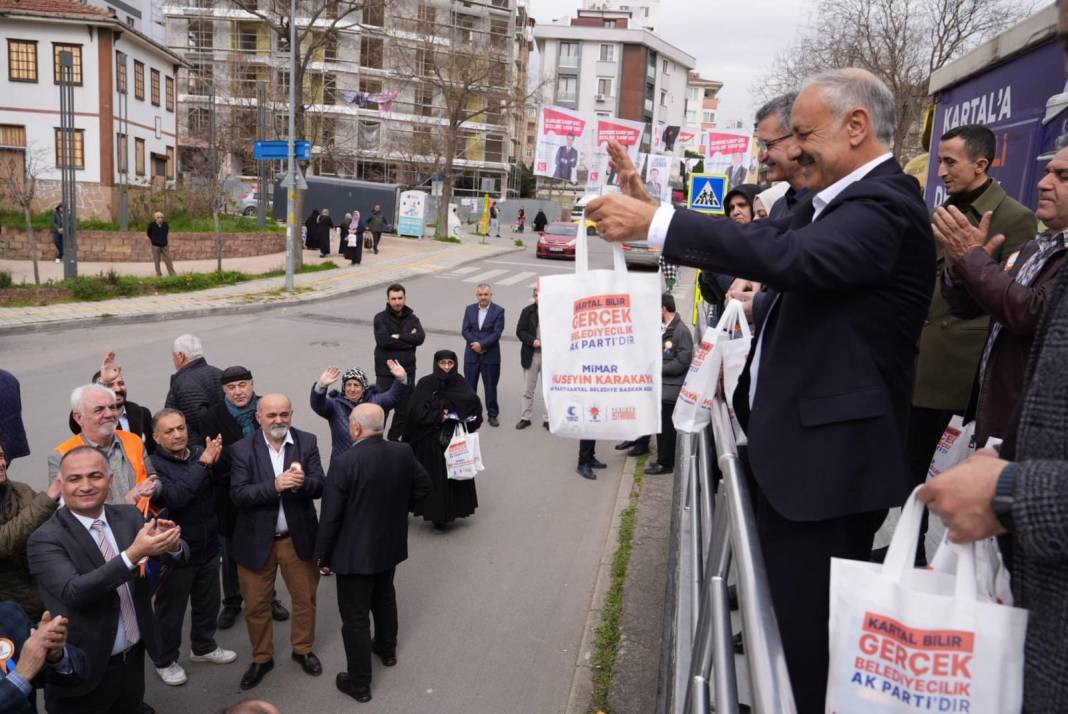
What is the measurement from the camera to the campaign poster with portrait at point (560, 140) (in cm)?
2041

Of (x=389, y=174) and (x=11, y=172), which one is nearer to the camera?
(x=11, y=172)

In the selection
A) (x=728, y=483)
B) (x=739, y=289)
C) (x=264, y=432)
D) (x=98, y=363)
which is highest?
(x=739, y=289)

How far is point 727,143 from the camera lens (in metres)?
20.5

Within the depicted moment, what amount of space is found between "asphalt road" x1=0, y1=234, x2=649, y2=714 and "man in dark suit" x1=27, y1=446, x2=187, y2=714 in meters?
1.07

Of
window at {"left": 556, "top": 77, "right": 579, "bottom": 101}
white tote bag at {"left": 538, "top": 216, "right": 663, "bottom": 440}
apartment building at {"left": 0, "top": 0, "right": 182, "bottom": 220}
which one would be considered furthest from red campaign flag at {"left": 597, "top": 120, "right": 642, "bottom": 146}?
window at {"left": 556, "top": 77, "right": 579, "bottom": 101}

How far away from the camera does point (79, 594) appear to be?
3.91 meters

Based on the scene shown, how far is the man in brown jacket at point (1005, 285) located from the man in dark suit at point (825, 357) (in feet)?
3.07

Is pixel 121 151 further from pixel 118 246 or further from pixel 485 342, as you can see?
pixel 485 342

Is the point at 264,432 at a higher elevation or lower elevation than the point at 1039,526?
lower

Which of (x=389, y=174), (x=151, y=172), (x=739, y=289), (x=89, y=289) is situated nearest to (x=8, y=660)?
(x=739, y=289)

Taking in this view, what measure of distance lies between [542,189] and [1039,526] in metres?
75.0

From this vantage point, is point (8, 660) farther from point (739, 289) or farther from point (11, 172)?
point (11, 172)

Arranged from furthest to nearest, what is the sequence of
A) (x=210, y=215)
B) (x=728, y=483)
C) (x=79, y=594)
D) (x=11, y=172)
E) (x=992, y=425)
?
(x=210, y=215), (x=11, y=172), (x=79, y=594), (x=992, y=425), (x=728, y=483)

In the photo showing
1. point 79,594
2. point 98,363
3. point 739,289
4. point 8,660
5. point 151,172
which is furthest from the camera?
point 151,172
